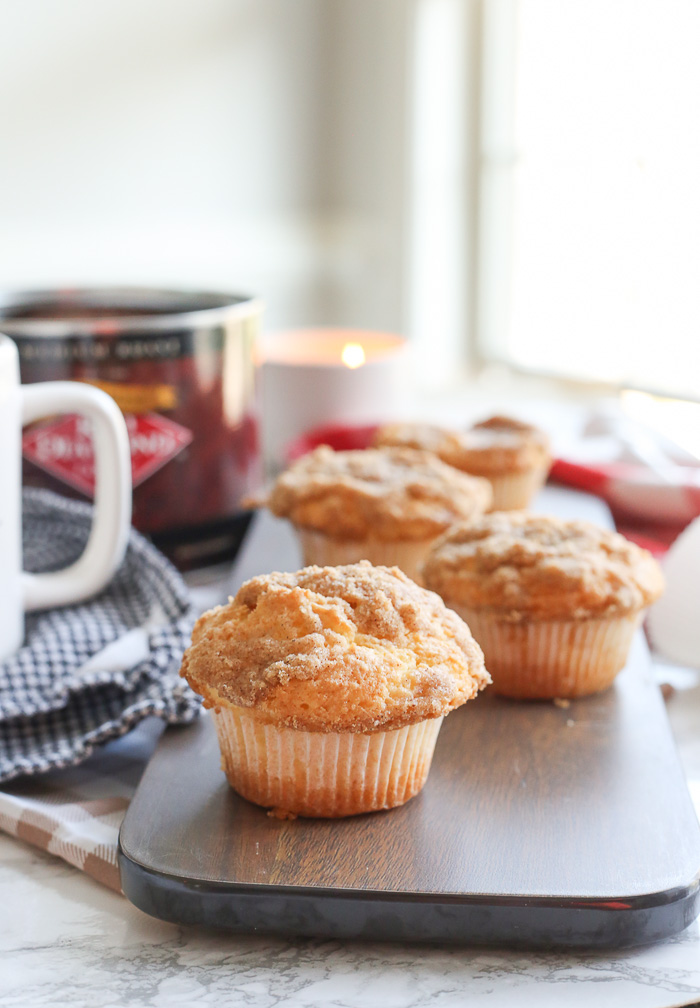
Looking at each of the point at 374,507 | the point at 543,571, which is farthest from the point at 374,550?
the point at 543,571

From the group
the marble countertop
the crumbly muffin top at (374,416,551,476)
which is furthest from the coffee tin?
the marble countertop

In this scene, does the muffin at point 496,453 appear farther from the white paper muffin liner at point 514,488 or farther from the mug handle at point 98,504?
the mug handle at point 98,504

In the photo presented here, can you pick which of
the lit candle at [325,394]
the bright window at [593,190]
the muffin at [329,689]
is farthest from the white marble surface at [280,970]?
the bright window at [593,190]

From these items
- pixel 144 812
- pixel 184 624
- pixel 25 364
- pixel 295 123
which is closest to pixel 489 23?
pixel 295 123

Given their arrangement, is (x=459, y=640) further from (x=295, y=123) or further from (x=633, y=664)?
(x=295, y=123)

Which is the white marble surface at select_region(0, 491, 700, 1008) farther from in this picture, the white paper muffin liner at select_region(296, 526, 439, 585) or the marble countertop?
the white paper muffin liner at select_region(296, 526, 439, 585)

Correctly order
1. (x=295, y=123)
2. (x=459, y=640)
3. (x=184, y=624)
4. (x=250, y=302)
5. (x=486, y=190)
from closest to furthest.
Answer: (x=459, y=640), (x=184, y=624), (x=250, y=302), (x=486, y=190), (x=295, y=123)
